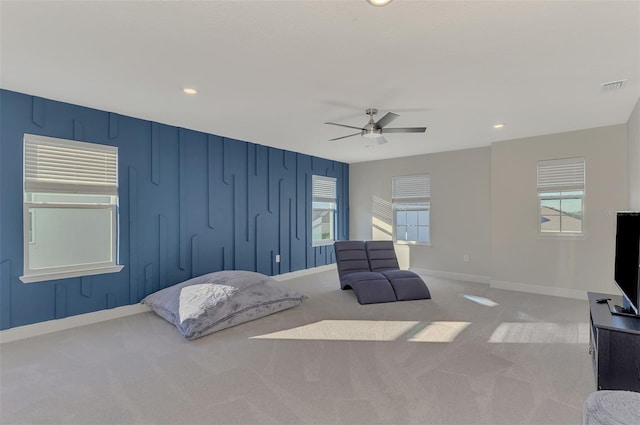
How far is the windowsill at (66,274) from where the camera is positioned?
3459 millimetres

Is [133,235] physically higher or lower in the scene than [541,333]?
higher

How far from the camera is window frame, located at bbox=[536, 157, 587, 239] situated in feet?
16.3

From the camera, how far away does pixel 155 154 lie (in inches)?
177

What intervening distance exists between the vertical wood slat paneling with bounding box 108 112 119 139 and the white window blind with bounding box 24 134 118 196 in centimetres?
16

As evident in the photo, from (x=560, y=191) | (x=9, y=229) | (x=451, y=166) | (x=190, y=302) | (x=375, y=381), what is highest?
(x=451, y=166)

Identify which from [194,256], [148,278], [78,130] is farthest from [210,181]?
[78,130]

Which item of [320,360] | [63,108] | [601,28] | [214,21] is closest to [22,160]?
[63,108]

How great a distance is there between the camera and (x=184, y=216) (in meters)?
4.82

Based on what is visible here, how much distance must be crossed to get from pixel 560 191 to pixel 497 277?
1.75 meters

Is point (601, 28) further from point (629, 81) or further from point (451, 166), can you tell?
point (451, 166)

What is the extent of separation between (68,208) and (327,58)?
3.47m

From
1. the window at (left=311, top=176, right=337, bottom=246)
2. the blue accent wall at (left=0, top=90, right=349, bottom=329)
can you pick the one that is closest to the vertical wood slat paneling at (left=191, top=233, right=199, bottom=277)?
the blue accent wall at (left=0, top=90, right=349, bottom=329)

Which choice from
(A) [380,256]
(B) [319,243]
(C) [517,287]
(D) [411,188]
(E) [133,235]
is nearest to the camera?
(E) [133,235]

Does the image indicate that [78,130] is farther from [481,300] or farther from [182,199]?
[481,300]
